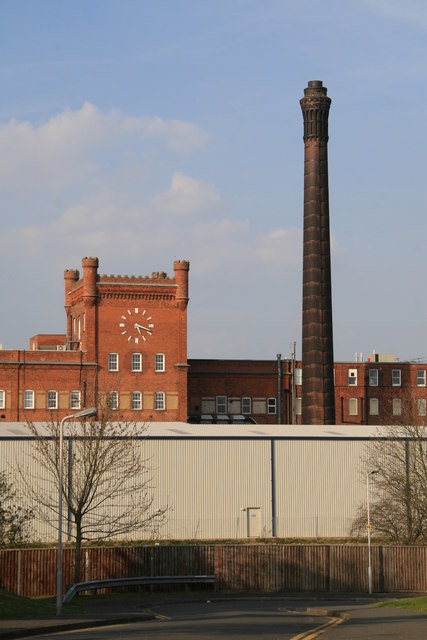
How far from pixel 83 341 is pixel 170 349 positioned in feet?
24.9

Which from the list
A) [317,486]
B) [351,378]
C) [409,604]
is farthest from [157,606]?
[351,378]

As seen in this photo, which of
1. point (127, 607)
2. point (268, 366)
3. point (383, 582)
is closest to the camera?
point (127, 607)

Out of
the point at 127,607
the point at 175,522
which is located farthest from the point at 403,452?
the point at 127,607

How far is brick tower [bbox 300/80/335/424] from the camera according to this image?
3511 inches

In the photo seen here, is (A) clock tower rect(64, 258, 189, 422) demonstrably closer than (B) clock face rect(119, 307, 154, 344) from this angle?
Yes

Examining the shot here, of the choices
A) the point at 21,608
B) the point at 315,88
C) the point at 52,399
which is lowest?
the point at 21,608

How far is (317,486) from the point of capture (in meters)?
72.2

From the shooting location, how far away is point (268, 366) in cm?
10956

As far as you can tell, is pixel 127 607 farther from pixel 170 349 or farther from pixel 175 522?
pixel 170 349

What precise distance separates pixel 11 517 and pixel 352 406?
182 ft

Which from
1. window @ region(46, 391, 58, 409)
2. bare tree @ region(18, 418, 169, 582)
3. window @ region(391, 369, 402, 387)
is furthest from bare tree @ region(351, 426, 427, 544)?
window @ region(391, 369, 402, 387)

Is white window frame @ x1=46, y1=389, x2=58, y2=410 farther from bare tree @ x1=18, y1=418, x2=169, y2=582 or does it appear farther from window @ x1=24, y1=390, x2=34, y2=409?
A: bare tree @ x1=18, y1=418, x2=169, y2=582

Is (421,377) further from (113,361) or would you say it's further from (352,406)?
(113,361)

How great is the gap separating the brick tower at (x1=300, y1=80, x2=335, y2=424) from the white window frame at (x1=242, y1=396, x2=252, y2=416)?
18558mm
